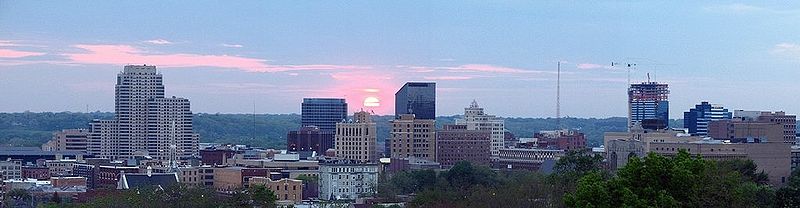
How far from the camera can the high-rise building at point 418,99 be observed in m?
163

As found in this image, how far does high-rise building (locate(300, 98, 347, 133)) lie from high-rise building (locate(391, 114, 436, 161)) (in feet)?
144

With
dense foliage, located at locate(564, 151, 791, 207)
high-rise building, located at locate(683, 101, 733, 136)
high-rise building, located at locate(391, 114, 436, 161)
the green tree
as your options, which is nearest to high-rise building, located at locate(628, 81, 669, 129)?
high-rise building, located at locate(683, 101, 733, 136)

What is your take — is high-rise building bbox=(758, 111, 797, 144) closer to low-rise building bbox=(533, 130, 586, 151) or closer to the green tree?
low-rise building bbox=(533, 130, 586, 151)

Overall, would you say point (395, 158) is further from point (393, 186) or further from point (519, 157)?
point (393, 186)

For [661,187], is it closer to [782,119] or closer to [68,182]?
[68,182]

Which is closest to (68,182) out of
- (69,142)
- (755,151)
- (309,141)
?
(755,151)

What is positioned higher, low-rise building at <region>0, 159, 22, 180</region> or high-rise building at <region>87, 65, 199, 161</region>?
high-rise building at <region>87, 65, 199, 161</region>

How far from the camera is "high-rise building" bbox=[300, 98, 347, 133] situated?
186 meters

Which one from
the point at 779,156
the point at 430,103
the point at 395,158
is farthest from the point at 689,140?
the point at 430,103

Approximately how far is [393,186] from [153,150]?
63.3 metres

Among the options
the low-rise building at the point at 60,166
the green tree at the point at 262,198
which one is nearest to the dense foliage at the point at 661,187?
the green tree at the point at 262,198

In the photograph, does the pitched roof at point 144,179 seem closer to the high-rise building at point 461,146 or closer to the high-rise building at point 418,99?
the high-rise building at point 461,146

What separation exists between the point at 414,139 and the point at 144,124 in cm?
3369

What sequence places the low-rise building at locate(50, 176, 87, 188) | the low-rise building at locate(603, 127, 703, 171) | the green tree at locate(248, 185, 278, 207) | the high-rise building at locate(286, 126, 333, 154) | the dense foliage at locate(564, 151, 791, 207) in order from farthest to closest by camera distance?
the high-rise building at locate(286, 126, 333, 154), the low-rise building at locate(50, 176, 87, 188), the low-rise building at locate(603, 127, 703, 171), the green tree at locate(248, 185, 278, 207), the dense foliage at locate(564, 151, 791, 207)
